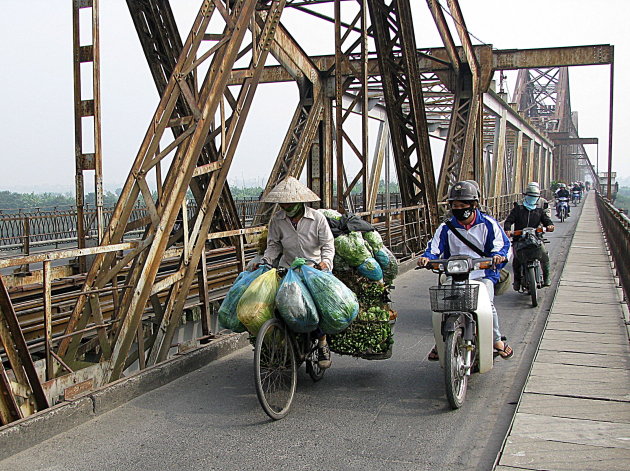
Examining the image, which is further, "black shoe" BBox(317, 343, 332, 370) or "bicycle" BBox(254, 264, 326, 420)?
"black shoe" BBox(317, 343, 332, 370)

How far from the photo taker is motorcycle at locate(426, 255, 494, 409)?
199 inches

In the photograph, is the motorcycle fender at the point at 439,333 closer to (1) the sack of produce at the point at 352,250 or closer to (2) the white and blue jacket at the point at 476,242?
(2) the white and blue jacket at the point at 476,242

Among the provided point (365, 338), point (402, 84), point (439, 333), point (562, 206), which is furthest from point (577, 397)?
point (562, 206)

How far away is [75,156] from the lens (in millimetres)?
6973

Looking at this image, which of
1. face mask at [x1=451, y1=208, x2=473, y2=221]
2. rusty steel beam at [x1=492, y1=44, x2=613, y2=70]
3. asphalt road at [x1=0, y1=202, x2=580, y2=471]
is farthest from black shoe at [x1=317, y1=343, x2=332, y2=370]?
rusty steel beam at [x1=492, y1=44, x2=613, y2=70]

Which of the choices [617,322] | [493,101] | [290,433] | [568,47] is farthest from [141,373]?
[493,101]

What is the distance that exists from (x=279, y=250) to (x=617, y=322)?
14.2 ft

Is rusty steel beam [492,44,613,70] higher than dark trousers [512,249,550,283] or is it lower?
higher

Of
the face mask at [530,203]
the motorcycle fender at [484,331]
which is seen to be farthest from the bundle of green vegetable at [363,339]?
the face mask at [530,203]

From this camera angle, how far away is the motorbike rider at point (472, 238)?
5.73 metres

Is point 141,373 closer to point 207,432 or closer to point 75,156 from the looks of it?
point 207,432

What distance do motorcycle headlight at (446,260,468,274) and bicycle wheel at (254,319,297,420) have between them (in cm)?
132

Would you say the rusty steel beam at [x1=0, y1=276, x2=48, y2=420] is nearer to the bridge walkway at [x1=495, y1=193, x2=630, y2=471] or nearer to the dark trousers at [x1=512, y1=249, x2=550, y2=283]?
the bridge walkway at [x1=495, y1=193, x2=630, y2=471]

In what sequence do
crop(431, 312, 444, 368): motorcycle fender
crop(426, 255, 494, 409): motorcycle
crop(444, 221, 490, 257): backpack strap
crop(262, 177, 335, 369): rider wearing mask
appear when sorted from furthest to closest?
1. crop(444, 221, 490, 257): backpack strap
2. crop(262, 177, 335, 369): rider wearing mask
3. crop(431, 312, 444, 368): motorcycle fender
4. crop(426, 255, 494, 409): motorcycle
